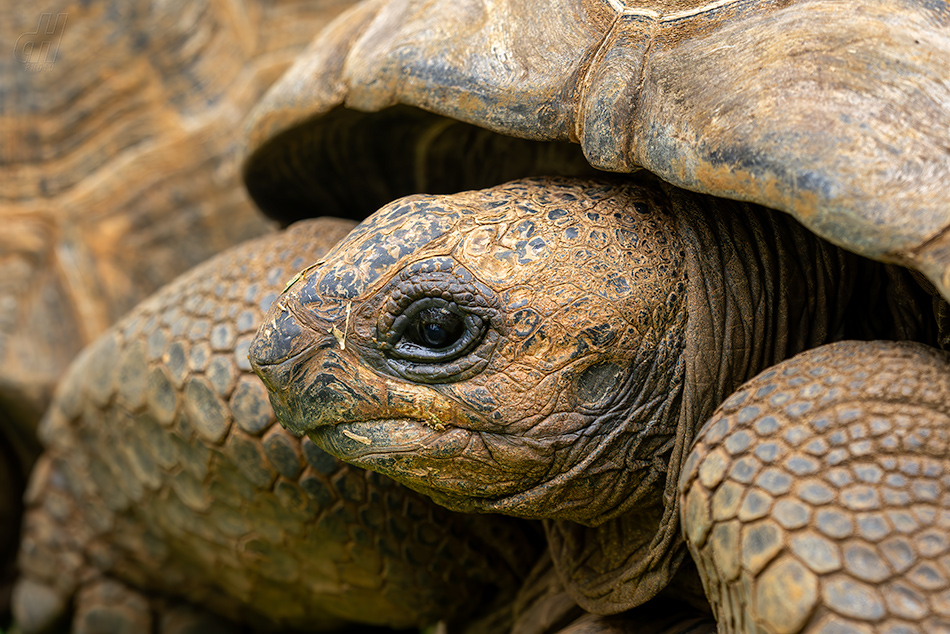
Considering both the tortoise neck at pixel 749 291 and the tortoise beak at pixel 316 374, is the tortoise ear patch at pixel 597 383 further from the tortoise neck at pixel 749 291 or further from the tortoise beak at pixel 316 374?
the tortoise beak at pixel 316 374

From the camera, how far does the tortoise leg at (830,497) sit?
1090 mm

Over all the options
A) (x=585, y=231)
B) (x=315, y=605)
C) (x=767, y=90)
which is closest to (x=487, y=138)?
(x=585, y=231)

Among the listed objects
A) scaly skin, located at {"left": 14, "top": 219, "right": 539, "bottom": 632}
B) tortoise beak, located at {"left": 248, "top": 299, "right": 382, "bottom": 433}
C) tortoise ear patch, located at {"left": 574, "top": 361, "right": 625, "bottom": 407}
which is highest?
tortoise beak, located at {"left": 248, "top": 299, "right": 382, "bottom": 433}

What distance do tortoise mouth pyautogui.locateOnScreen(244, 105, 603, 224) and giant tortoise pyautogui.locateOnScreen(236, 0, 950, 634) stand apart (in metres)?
0.22

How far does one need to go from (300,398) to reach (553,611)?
2.60ft

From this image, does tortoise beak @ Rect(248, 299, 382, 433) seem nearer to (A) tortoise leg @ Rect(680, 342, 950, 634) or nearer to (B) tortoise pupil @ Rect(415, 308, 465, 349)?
(B) tortoise pupil @ Rect(415, 308, 465, 349)

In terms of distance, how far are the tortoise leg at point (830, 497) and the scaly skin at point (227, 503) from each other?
2.64 feet

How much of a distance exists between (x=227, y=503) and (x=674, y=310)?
1110mm

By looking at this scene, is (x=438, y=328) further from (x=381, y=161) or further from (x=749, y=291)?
(x=381, y=161)

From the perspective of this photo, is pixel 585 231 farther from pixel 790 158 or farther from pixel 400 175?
pixel 400 175

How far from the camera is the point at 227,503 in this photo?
79.2 inches

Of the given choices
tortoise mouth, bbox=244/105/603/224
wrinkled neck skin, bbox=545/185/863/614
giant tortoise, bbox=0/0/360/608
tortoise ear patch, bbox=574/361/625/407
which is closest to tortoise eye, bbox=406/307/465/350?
tortoise ear patch, bbox=574/361/625/407

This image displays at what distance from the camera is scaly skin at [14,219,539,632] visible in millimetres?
1888

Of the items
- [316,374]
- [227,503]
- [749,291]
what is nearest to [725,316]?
[749,291]
